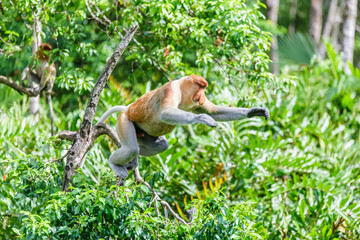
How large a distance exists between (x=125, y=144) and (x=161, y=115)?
0.54 m

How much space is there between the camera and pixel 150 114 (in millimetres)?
3432

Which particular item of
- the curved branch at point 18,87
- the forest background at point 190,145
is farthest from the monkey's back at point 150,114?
the curved branch at point 18,87

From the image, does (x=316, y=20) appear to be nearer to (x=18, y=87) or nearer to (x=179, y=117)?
(x=18, y=87)

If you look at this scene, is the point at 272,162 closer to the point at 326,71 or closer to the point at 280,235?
the point at 280,235

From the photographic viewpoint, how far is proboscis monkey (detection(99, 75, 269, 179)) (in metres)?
3.11

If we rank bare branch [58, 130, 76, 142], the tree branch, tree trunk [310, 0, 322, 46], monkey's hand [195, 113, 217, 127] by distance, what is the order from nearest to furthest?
monkey's hand [195, 113, 217, 127]
the tree branch
bare branch [58, 130, 76, 142]
tree trunk [310, 0, 322, 46]

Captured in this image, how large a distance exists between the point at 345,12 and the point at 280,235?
211 inches

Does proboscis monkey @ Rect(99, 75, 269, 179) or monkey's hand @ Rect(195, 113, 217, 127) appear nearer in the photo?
monkey's hand @ Rect(195, 113, 217, 127)

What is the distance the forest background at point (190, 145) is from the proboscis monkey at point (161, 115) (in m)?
0.21

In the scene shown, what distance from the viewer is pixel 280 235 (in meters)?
5.15

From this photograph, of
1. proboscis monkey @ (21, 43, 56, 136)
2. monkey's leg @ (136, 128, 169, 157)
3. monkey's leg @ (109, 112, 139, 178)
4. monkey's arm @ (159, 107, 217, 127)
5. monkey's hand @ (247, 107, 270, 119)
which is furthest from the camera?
proboscis monkey @ (21, 43, 56, 136)

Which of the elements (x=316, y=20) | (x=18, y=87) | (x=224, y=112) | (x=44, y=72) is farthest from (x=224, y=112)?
(x=316, y=20)

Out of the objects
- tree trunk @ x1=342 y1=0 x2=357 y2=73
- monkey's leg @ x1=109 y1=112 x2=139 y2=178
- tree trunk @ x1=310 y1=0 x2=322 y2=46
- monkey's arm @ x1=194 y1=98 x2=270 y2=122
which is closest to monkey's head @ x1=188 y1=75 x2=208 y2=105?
monkey's arm @ x1=194 y1=98 x2=270 y2=122

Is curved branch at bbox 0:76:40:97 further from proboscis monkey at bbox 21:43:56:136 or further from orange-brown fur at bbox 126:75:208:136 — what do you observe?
orange-brown fur at bbox 126:75:208:136
